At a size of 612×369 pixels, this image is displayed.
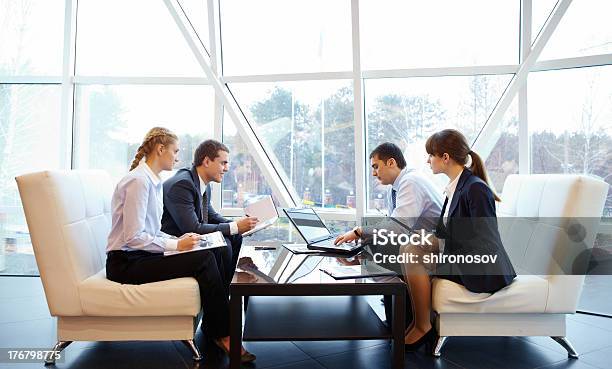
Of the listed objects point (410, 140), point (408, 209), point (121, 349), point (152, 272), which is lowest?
point (121, 349)

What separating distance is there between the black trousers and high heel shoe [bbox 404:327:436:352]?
114cm

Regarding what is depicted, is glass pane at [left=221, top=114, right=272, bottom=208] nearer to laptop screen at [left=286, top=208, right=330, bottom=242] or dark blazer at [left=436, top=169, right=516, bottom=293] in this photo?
laptop screen at [left=286, top=208, right=330, bottom=242]

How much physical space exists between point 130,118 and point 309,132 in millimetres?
2069

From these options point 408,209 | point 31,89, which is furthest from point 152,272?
point 31,89

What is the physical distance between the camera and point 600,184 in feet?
7.89

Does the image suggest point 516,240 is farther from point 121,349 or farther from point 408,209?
point 121,349

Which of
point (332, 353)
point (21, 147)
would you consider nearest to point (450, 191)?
point (332, 353)

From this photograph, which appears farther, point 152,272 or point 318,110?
point 318,110

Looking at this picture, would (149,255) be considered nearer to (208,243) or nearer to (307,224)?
(208,243)

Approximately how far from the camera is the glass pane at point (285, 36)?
4.36 meters

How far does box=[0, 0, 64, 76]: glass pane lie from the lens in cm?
439

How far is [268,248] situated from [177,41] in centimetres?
279

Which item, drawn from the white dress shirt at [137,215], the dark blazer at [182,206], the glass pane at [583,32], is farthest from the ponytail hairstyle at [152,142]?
the glass pane at [583,32]

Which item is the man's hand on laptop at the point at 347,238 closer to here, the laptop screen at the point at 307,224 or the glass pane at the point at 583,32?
the laptop screen at the point at 307,224
